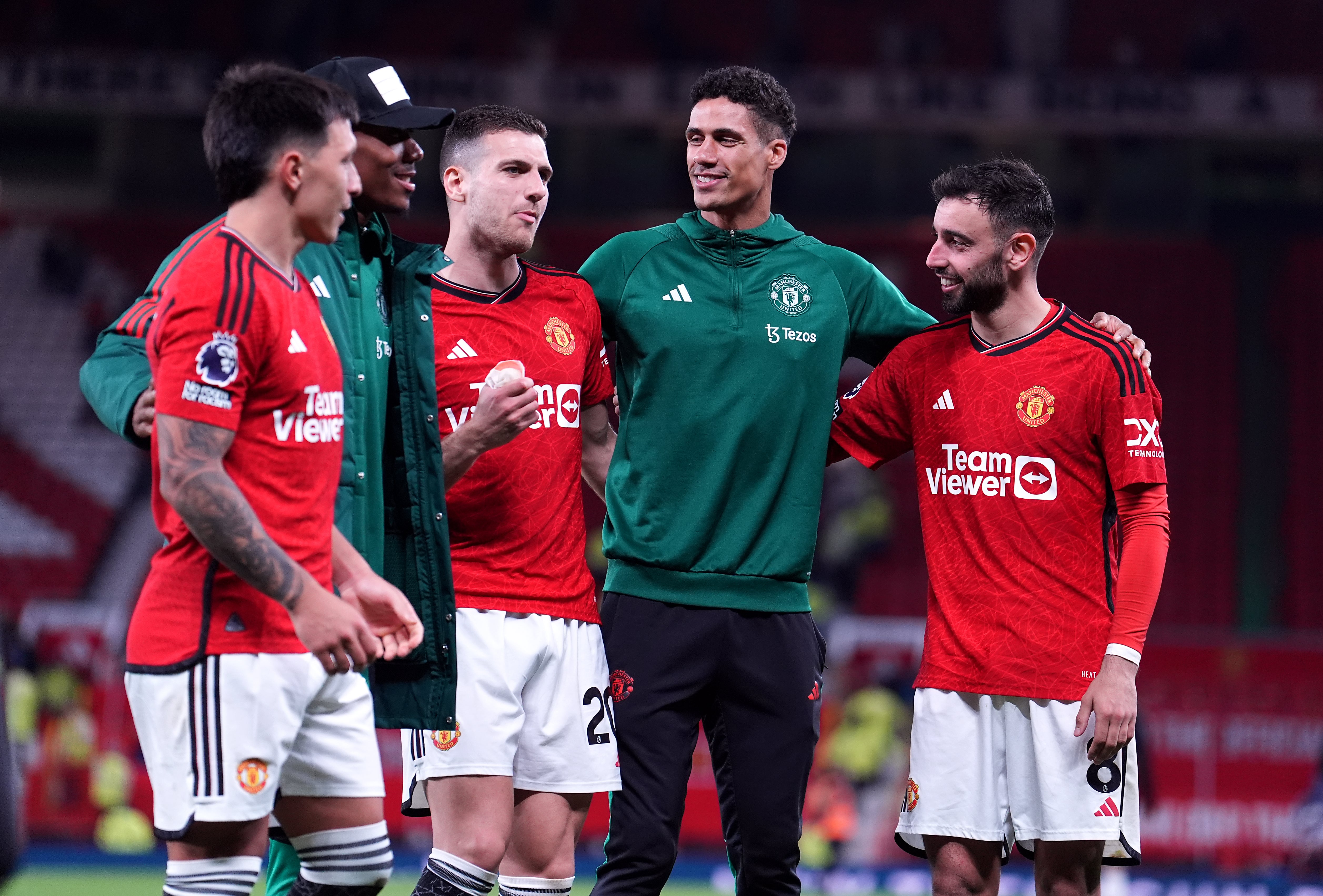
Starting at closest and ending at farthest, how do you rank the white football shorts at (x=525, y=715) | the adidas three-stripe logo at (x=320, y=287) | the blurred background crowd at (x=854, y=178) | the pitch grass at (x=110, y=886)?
1. the adidas three-stripe logo at (x=320, y=287)
2. the white football shorts at (x=525, y=715)
3. the pitch grass at (x=110, y=886)
4. the blurred background crowd at (x=854, y=178)

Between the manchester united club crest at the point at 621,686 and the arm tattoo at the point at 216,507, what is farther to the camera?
the manchester united club crest at the point at 621,686

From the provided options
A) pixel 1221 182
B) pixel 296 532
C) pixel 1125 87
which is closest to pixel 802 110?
pixel 1125 87

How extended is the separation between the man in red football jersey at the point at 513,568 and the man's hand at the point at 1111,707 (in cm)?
134

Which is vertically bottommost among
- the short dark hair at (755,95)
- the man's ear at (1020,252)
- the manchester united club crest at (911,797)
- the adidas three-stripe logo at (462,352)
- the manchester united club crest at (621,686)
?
the manchester united club crest at (911,797)

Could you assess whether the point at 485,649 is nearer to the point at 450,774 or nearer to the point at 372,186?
the point at 450,774

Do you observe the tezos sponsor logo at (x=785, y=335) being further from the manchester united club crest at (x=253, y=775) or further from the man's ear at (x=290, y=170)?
the manchester united club crest at (x=253, y=775)

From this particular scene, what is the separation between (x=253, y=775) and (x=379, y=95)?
5.61 feet

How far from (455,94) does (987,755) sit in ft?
41.5

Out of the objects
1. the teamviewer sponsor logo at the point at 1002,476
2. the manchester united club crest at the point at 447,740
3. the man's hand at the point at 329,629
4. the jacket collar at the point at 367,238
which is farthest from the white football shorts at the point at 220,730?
the teamviewer sponsor logo at the point at 1002,476

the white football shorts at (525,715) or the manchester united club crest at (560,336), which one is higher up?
the manchester united club crest at (560,336)

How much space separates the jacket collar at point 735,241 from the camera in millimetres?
4488

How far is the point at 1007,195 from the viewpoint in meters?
4.41

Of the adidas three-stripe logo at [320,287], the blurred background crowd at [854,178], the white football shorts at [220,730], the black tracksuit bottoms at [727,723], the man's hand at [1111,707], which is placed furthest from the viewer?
the blurred background crowd at [854,178]

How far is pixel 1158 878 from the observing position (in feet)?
30.4
